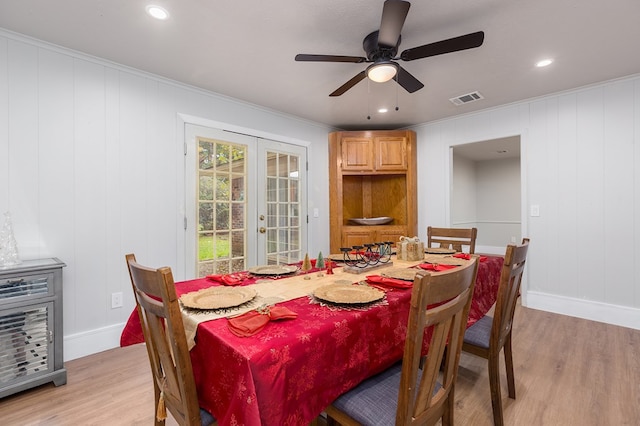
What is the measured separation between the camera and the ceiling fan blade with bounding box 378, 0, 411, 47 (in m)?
1.55

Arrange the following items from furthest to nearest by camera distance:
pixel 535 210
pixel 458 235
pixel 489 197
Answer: pixel 489 197, pixel 535 210, pixel 458 235

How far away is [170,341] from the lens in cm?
99

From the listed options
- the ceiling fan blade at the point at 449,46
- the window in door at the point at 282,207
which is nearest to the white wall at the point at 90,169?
the window in door at the point at 282,207

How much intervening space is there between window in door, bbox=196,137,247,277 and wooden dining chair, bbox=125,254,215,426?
202 centimetres

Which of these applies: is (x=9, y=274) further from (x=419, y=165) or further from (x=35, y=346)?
(x=419, y=165)

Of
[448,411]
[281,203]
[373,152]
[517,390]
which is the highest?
[373,152]

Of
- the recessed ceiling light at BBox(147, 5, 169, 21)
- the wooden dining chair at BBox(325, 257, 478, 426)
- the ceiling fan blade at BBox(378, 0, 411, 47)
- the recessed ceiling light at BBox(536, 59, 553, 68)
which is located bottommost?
the wooden dining chair at BBox(325, 257, 478, 426)

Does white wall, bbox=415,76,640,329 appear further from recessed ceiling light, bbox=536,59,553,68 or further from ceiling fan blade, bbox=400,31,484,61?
ceiling fan blade, bbox=400,31,484,61

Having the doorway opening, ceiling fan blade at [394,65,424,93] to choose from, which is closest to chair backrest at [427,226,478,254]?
ceiling fan blade at [394,65,424,93]

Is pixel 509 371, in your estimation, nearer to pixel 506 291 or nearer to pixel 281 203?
pixel 506 291

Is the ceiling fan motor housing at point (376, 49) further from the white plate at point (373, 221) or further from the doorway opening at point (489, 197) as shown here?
the doorway opening at point (489, 197)

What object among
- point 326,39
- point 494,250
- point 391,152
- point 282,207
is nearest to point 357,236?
point 282,207

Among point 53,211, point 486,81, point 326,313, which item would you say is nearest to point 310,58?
point 326,313

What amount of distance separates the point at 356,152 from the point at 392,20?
101 inches
